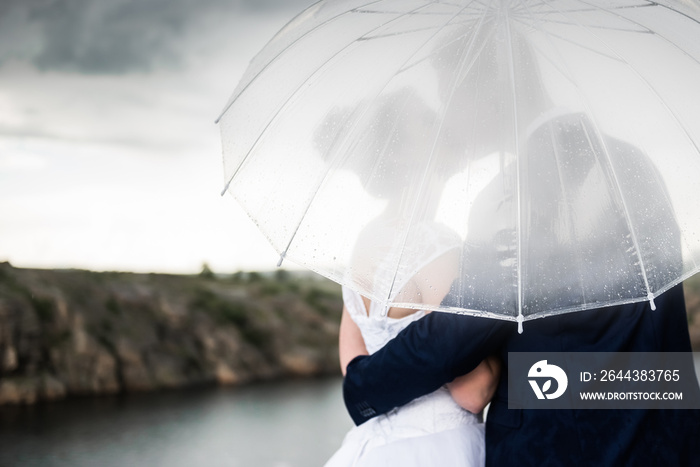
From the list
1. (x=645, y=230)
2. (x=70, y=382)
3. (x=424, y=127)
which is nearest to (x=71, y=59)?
(x=70, y=382)

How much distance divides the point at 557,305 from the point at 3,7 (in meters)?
4.13

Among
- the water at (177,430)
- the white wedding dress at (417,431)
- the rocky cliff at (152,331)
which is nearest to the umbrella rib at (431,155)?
the white wedding dress at (417,431)

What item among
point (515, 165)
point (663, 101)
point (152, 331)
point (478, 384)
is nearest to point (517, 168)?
point (515, 165)

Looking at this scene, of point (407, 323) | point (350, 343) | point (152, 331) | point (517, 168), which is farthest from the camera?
point (152, 331)

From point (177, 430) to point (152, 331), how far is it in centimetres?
77

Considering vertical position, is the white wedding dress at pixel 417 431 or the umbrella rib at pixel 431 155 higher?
the umbrella rib at pixel 431 155

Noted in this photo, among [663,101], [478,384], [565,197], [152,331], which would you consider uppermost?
[663,101]

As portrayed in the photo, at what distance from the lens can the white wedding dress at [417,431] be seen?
3.88 feet

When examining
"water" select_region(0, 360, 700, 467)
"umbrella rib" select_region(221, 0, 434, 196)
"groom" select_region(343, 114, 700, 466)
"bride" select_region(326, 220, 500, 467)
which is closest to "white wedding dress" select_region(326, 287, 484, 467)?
"bride" select_region(326, 220, 500, 467)

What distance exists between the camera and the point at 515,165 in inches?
41.1

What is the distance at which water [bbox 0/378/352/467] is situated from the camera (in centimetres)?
328

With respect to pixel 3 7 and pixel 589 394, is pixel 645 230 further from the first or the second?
pixel 3 7

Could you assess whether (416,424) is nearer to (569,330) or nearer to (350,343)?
(350,343)

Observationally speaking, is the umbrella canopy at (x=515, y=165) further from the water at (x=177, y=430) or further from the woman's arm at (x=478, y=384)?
the water at (x=177, y=430)
